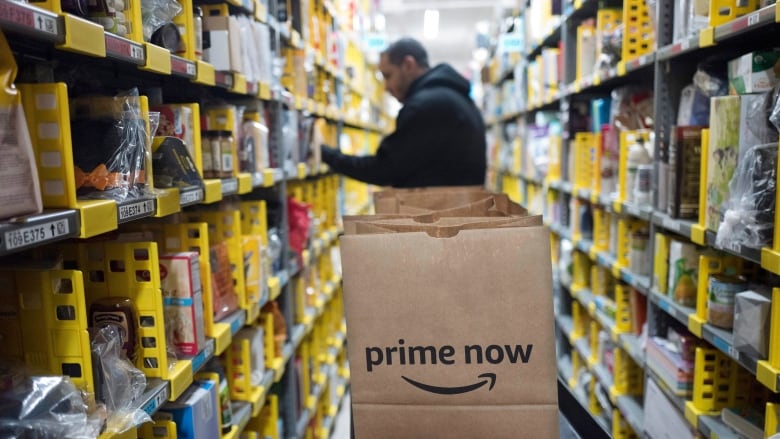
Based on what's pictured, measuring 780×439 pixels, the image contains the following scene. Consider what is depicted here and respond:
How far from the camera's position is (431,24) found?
11.2m

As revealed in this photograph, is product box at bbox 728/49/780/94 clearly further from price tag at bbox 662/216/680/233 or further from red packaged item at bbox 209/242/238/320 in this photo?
red packaged item at bbox 209/242/238/320

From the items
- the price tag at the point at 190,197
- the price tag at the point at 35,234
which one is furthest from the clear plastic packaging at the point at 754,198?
the price tag at the point at 35,234

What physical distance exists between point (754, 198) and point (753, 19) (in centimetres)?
48

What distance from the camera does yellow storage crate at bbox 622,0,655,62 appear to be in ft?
8.63

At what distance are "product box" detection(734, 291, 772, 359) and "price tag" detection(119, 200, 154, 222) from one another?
158cm

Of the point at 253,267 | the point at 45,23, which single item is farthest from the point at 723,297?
the point at 45,23

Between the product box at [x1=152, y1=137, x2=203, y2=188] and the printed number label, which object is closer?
the printed number label

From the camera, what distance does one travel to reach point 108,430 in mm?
1226

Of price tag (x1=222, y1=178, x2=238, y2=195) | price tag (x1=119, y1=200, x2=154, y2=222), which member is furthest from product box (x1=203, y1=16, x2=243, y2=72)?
price tag (x1=119, y1=200, x2=154, y2=222)

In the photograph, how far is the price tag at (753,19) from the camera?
163 centimetres

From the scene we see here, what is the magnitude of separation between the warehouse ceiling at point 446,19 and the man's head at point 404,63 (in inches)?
121

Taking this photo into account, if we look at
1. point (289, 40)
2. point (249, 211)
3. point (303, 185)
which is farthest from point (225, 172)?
point (303, 185)

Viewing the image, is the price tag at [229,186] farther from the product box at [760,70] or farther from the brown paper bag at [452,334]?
the product box at [760,70]

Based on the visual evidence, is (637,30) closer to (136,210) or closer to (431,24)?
(136,210)
